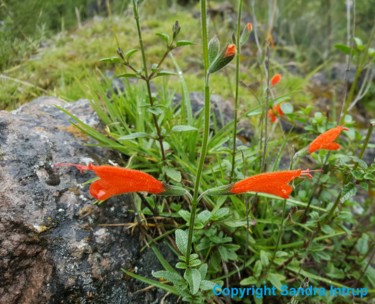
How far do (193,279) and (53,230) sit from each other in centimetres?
59

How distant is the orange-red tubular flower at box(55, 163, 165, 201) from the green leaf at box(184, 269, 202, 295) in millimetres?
281

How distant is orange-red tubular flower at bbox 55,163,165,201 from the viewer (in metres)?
0.98

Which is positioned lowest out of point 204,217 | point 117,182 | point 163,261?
point 163,261

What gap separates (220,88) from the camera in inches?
113

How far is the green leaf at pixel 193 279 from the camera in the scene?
3.49 feet

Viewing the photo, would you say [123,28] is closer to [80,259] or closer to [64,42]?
[64,42]

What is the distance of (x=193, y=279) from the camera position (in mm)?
1083

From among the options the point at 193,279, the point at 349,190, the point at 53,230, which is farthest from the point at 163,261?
the point at 349,190

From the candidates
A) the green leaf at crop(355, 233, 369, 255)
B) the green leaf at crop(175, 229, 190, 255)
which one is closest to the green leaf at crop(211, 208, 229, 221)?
the green leaf at crop(175, 229, 190, 255)

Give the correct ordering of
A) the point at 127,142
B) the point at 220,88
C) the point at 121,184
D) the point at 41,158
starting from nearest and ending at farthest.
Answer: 1. the point at 121,184
2. the point at 41,158
3. the point at 127,142
4. the point at 220,88

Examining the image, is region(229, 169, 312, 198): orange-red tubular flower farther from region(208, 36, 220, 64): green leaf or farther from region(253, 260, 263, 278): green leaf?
region(253, 260, 263, 278): green leaf

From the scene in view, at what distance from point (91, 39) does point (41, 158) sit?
8.16ft

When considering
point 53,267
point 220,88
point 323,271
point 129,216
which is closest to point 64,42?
point 220,88

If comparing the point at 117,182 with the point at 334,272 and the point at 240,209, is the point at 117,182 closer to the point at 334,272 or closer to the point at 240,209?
the point at 240,209
